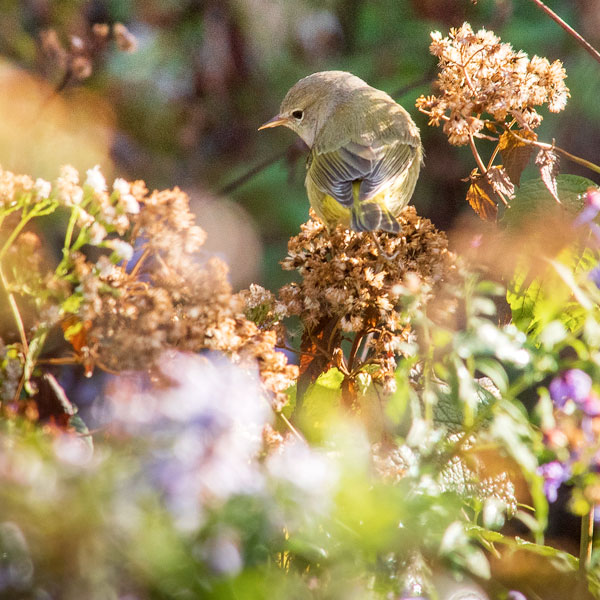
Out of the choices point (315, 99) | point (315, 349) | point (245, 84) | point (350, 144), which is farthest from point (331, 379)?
point (245, 84)

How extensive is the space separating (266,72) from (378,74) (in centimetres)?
25

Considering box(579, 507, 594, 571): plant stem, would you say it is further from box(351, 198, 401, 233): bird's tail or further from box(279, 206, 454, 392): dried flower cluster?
box(351, 198, 401, 233): bird's tail

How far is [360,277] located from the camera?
79cm

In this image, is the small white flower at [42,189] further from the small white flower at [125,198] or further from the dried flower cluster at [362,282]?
the dried flower cluster at [362,282]

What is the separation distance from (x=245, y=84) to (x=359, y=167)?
66 centimetres

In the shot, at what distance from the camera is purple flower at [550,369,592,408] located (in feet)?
1.93

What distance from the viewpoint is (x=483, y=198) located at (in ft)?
3.01

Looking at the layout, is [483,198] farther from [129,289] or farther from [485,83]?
[129,289]

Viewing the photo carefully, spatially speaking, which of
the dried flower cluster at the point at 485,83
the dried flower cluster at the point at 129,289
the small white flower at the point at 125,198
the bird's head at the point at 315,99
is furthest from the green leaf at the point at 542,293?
the bird's head at the point at 315,99

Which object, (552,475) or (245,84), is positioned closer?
(552,475)

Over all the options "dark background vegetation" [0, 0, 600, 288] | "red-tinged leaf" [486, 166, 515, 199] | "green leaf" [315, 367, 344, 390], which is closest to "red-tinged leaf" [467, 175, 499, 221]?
"red-tinged leaf" [486, 166, 515, 199]

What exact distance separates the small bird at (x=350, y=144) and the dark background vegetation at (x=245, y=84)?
0.77ft

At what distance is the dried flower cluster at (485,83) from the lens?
0.84m

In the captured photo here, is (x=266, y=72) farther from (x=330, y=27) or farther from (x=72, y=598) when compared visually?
(x=72, y=598)
